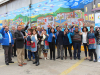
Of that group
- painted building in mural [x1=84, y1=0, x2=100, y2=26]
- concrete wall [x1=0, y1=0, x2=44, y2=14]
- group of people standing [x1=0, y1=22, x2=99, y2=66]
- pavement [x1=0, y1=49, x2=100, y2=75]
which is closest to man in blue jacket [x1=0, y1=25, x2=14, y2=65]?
group of people standing [x1=0, y1=22, x2=99, y2=66]

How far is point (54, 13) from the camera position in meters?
9.89

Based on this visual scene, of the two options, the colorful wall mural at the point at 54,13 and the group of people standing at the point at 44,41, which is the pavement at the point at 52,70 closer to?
the group of people standing at the point at 44,41

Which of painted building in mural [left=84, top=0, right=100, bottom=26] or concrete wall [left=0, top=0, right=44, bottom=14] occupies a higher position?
concrete wall [left=0, top=0, right=44, bottom=14]

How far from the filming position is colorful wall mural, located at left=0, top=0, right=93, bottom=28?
28.0ft

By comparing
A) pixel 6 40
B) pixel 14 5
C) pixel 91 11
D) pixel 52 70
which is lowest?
pixel 52 70

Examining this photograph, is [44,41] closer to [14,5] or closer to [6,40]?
[6,40]

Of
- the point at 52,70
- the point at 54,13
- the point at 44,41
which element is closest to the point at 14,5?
the point at 54,13

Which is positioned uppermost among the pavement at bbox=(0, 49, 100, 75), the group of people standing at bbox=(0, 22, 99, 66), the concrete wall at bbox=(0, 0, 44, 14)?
the concrete wall at bbox=(0, 0, 44, 14)

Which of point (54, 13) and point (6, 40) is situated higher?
point (54, 13)

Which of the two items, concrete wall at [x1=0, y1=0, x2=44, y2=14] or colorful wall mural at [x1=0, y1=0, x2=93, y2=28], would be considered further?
concrete wall at [x1=0, y1=0, x2=44, y2=14]

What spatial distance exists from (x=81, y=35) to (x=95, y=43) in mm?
868

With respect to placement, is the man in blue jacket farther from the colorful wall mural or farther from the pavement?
the colorful wall mural

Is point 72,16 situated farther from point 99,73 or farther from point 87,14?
point 99,73

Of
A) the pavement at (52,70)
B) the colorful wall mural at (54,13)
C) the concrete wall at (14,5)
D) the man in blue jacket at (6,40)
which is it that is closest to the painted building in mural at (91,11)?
the colorful wall mural at (54,13)
